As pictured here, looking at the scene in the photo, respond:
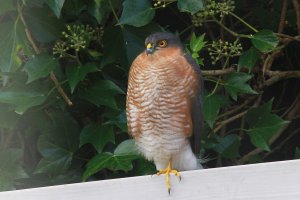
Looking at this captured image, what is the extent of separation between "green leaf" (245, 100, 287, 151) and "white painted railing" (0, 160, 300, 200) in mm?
917

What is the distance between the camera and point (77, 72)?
8.71ft

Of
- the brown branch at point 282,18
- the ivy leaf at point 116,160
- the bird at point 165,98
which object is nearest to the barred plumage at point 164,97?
the bird at point 165,98

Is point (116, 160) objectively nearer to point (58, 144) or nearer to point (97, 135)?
point (97, 135)

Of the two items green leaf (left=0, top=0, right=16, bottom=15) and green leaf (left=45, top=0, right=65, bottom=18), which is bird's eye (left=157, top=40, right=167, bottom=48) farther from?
green leaf (left=0, top=0, right=16, bottom=15)

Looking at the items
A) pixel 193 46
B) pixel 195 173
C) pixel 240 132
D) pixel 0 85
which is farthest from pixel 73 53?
pixel 195 173

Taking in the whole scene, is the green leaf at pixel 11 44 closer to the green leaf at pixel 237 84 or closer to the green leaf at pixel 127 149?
the green leaf at pixel 127 149

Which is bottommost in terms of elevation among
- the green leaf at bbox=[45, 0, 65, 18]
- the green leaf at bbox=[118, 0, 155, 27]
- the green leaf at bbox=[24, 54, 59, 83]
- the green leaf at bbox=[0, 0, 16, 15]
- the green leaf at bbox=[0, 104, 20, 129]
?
the green leaf at bbox=[0, 104, 20, 129]

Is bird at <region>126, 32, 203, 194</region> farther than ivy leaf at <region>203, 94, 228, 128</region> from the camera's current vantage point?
No

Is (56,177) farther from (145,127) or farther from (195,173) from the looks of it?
(195,173)

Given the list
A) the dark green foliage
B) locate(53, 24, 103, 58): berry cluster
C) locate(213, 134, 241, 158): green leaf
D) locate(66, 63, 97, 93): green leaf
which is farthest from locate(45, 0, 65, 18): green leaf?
locate(213, 134, 241, 158): green leaf

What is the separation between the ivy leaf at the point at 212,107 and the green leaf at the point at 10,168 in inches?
30.5

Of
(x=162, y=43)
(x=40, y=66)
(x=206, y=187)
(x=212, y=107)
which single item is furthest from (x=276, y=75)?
(x=206, y=187)

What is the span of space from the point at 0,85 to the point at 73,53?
1.04 ft

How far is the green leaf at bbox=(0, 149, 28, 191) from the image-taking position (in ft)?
9.13
